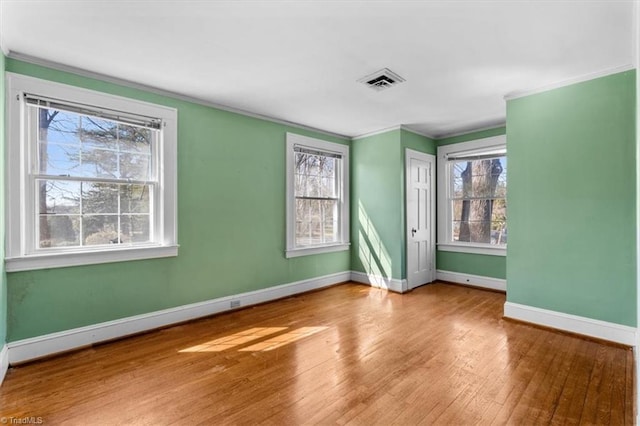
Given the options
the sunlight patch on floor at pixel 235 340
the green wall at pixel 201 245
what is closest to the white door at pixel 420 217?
the green wall at pixel 201 245

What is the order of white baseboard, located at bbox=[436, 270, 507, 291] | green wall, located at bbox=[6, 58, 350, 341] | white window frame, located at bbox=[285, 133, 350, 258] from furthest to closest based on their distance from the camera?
white baseboard, located at bbox=[436, 270, 507, 291] < white window frame, located at bbox=[285, 133, 350, 258] < green wall, located at bbox=[6, 58, 350, 341]

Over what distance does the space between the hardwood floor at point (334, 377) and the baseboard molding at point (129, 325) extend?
11cm

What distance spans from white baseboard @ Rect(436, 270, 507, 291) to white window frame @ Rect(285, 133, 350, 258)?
175 cm

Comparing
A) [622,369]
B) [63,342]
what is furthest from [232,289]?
[622,369]

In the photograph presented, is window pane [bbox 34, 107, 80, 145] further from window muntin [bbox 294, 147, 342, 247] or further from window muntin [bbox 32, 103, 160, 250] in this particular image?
window muntin [bbox 294, 147, 342, 247]

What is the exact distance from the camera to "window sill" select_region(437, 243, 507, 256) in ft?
15.4

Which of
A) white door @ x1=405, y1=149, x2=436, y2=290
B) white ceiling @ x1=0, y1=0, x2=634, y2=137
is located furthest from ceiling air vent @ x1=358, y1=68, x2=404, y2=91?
white door @ x1=405, y1=149, x2=436, y2=290

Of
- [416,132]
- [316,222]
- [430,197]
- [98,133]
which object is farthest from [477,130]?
[98,133]

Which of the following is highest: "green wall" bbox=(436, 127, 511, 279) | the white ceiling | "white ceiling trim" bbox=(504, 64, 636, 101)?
the white ceiling

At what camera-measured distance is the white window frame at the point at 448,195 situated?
484cm

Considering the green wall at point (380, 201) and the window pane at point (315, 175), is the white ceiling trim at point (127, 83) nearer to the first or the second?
the window pane at point (315, 175)

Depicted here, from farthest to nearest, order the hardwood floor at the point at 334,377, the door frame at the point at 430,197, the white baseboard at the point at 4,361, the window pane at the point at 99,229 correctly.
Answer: the door frame at the point at 430,197, the window pane at the point at 99,229, the white baseboard at the point at 4,361, the hardwood floor at the point at 334,377

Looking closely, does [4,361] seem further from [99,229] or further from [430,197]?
[430,197]

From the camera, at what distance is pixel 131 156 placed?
3.15 meters
